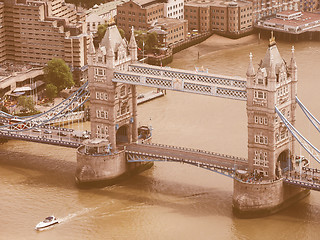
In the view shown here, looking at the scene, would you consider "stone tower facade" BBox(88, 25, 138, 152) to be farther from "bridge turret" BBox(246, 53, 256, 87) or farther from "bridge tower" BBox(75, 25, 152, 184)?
"bridge turret" BBox(246, 53, 256, 87)

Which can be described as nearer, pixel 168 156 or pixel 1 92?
pixel 168 156

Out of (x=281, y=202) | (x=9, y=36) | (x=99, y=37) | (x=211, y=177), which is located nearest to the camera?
(x=281, y=202)

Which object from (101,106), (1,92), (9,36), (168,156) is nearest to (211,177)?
(168,156)

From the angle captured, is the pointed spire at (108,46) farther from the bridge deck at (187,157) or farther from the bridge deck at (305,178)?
the bridge deck at (305,178)

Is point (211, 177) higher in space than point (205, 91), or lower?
lower

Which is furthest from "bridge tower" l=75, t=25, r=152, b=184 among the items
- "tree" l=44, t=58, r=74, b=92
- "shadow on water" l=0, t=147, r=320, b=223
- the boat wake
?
"tree" l=44, t=58, r=74, b=92

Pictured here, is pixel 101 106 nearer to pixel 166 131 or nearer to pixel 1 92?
pixel 166 131

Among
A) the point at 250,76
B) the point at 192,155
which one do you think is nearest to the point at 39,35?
the point at 192,155
